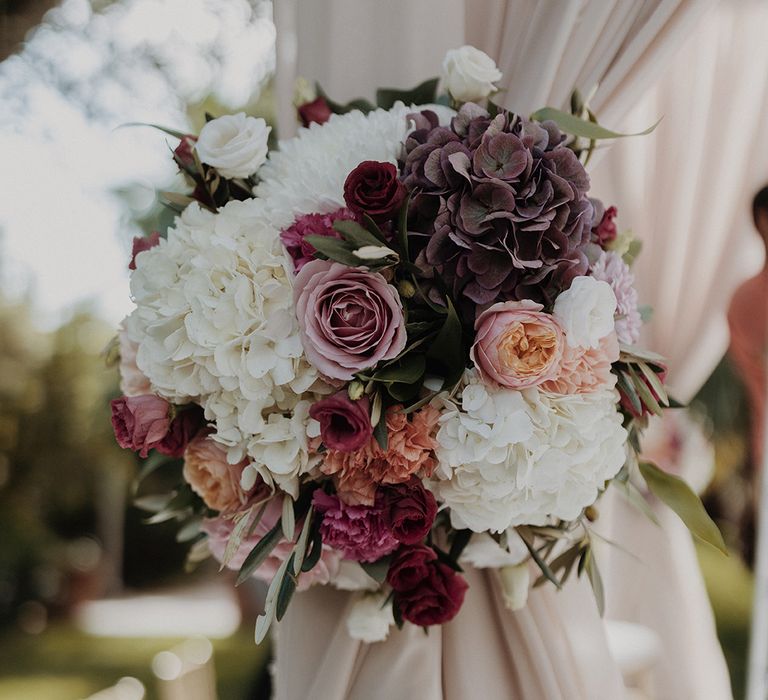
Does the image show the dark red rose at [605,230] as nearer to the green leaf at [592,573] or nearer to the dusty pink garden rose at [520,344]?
the dusty pink garden rose at [520,344]

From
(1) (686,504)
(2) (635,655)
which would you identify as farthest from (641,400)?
(2) (635,655)

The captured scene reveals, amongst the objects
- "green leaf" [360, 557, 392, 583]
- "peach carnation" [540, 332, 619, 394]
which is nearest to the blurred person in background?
"peach carnation" [540, 332, 619, 394]

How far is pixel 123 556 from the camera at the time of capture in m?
6.24

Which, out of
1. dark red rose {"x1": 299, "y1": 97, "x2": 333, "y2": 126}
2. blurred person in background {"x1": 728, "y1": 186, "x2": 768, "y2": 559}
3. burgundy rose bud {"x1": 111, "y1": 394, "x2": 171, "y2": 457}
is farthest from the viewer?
blurred person in background {"x1": 728, "y1": 186, "x2": 768, "y2": 559}

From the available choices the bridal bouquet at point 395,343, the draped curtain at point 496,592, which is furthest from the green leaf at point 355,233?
the draped curtain at point 496,592

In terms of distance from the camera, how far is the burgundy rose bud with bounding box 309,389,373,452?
699mm

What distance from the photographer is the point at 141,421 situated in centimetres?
80

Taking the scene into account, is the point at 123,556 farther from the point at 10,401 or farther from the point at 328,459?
the point at 328,459

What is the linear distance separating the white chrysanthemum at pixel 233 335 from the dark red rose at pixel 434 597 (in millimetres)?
193

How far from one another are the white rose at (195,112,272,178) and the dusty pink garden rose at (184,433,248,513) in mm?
293

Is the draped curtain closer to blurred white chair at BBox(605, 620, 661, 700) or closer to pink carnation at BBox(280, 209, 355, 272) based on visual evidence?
→ pink carnation at BBox(280, 209, 355, 272)

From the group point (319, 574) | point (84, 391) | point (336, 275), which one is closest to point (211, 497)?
point (319, 574)

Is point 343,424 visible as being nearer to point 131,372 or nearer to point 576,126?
point 131,372

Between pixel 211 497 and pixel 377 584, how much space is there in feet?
0.71
